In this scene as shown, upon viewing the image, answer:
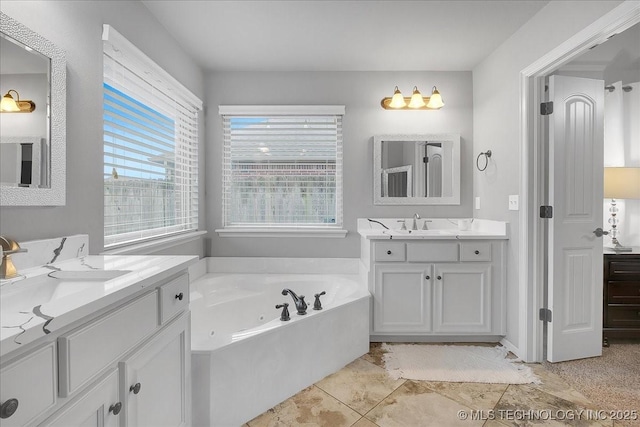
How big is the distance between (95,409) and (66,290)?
0.43 meters

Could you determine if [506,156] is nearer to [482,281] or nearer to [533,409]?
[482,281]

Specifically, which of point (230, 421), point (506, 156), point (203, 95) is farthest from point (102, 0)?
point (506, 156)

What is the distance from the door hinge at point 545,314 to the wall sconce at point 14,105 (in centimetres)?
313

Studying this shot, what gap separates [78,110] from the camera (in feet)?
5.14

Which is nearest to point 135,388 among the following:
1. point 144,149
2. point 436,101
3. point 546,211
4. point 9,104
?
point 9,104

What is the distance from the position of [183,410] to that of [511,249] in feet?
7.94

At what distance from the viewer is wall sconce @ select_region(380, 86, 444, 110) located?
2.88m

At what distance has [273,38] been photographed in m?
2.49

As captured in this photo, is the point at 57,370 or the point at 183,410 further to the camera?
the point at 183,410

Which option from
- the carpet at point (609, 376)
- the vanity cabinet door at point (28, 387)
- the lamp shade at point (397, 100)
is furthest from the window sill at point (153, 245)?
the carpet at point (609, 376)

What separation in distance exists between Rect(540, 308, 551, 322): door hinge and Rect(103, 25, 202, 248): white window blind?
2810 millimetres

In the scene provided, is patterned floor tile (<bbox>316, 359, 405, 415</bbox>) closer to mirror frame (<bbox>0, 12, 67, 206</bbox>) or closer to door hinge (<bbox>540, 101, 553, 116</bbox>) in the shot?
mirror frame (<bbox>0, 12, 67, 206</bbox>)

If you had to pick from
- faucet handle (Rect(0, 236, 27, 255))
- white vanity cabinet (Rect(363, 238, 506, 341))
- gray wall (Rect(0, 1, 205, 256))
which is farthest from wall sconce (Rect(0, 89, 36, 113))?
white vanity cabinet (Rect(363, 238, 506, 341))

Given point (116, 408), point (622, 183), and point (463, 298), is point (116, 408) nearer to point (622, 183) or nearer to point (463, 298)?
point (463, 298)
